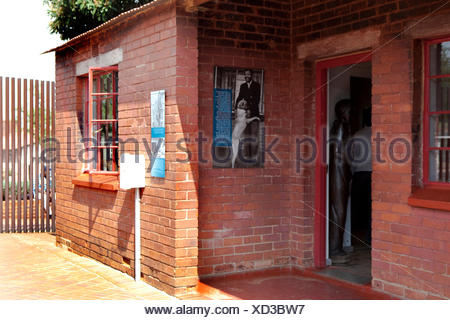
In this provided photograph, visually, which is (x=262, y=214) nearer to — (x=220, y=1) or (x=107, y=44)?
(x=220, y=1)

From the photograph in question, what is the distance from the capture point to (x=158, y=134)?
6.22 meters

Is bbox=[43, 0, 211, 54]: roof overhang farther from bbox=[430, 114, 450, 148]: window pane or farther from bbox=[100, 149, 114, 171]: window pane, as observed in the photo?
bbox=[430, 114, 450, 148]: window pane

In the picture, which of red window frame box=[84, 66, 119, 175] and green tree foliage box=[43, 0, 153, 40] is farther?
green tree foliage box=[43, 0, 153, 40]

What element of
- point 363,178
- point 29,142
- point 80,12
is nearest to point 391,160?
point 363,178

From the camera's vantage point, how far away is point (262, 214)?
6.88 m

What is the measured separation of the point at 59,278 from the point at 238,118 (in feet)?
10.2

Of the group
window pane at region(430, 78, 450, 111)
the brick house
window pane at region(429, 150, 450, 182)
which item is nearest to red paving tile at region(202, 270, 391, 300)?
the brick house

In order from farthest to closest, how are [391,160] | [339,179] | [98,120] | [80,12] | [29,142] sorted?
[80,12]
[29,142]
[98,120]
[339,179]
[391,160]

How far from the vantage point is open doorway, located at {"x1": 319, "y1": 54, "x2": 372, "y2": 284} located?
6.93 metres

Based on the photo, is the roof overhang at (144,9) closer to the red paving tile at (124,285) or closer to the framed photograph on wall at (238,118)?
the framed photograph on wall at (238,118)

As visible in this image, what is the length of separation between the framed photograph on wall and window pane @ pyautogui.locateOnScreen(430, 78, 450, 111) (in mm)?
2149

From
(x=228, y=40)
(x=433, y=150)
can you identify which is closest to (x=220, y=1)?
(x=228, y=40)

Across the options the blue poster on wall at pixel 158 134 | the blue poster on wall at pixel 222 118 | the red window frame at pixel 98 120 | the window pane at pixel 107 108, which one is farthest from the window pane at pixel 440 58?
the window pane at pixel 107 108

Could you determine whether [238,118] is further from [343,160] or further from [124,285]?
[124,285]
